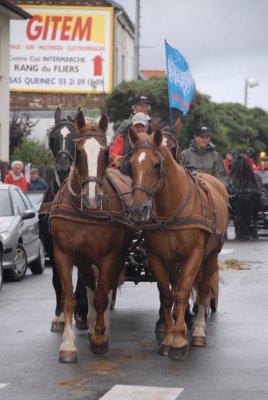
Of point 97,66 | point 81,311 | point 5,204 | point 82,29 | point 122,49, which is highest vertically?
point 82,29

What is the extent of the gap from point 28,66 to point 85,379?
175 feet

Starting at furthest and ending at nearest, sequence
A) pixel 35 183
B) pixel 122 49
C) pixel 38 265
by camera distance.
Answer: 1. pixel 122 49
2. pixel 35 183
3. pixel 38 265

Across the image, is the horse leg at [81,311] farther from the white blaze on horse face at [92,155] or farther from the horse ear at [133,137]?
the horse ear at [133,137]

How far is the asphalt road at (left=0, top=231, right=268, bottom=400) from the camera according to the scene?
8.83 meters

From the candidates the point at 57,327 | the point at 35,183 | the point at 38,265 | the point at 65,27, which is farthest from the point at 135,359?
the point at 65,27

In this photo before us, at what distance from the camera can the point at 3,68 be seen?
4141cm

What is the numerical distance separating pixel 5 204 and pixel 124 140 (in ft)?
21.0

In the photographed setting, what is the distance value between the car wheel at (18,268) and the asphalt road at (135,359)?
2670 mm

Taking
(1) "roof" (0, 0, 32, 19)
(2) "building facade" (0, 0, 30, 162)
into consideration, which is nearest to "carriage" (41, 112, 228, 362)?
(1) "roof" (0, 0, 32, 19)

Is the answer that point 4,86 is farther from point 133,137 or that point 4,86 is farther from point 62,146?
point 133,137

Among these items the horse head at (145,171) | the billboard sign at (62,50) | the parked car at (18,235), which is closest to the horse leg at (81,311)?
the horse head at (145,171)

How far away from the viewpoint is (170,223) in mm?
10531

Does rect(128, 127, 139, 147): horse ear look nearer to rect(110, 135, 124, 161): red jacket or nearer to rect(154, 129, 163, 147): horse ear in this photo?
rect(154, 129, 163, 147): horse ear

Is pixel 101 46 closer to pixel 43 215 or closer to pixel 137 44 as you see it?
pixel 137 44
